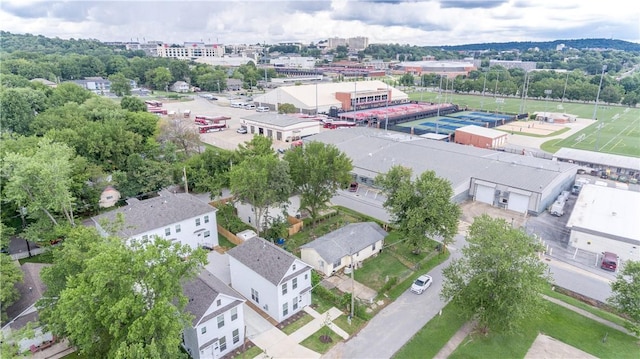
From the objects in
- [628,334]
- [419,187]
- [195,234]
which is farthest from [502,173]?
[195,234]

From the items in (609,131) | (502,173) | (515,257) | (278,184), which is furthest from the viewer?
(609,131)

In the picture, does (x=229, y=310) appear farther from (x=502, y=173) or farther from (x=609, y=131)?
(x=609, y=131)

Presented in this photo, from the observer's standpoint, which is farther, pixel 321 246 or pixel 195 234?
pixel 195 234

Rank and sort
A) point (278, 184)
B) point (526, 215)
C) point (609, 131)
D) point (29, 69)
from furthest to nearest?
point (29, 69), point (609, 131), point (526, 215), point (278, 184)

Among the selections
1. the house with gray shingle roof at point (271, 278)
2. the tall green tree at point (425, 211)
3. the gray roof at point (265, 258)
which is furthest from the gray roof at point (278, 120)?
the house with gray shingle roof at point (271, 278)

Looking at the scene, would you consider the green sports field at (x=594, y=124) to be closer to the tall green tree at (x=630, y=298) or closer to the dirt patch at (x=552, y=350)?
the tall green tree at (x=630, y=298)

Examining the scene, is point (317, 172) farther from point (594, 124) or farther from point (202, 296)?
point (594, 124)

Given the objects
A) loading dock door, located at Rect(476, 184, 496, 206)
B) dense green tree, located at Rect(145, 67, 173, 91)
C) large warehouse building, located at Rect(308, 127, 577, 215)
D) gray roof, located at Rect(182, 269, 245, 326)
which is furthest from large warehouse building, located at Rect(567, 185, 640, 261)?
dense green tree, located at Rect(145, 67, 173, 91)

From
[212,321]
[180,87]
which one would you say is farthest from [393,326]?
[180,87]
